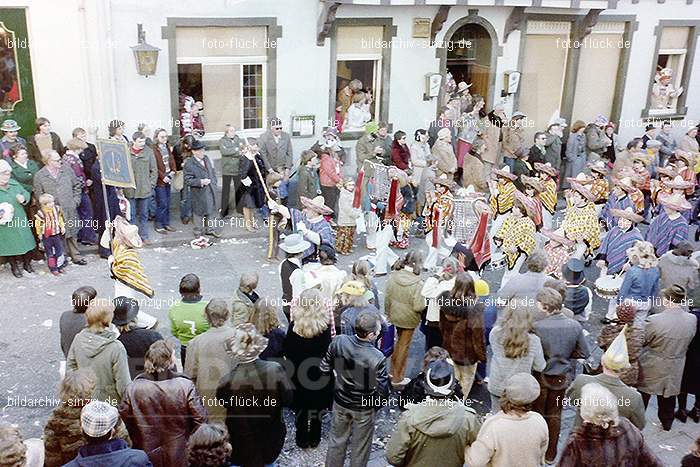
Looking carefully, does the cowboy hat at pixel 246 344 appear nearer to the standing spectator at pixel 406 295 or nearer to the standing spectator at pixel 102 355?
the standing spectator at pixel 102 355

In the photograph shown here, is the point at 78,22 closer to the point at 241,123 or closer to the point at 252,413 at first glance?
the point at 241,123

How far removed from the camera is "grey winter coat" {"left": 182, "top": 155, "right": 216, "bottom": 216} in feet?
37.7

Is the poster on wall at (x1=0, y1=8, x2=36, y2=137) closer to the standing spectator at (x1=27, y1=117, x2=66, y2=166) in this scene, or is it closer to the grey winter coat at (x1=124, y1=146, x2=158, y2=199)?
the standing spectator at (x1=27, y1=117, x2=66, y2=166)

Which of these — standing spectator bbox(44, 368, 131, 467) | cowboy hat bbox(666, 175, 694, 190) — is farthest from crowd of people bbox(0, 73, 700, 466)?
cowboy hat bbox(666, 175, 694, 190)

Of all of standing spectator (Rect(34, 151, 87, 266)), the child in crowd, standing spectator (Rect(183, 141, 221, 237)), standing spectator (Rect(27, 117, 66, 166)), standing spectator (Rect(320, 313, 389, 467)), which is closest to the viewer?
standing spectator (Rect(320, 313, 389, 467))

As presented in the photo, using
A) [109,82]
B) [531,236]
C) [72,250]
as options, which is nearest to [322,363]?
[531,236]

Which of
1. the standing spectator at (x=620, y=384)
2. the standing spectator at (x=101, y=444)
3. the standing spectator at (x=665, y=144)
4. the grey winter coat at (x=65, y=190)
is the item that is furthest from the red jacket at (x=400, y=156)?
the standing spectator at (x=101, y=444)

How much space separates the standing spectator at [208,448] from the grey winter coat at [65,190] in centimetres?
671

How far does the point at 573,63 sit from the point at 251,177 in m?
8.14

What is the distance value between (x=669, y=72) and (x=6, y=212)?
1496 cm

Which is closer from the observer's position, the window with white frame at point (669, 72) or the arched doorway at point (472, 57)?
the arched doorway at point (472, 57)

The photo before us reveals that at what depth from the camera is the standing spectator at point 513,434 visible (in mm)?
4598

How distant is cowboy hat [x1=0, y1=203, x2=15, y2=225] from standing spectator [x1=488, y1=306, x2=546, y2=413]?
675cm

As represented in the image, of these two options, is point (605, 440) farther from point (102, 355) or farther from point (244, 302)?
point (102, 355)
